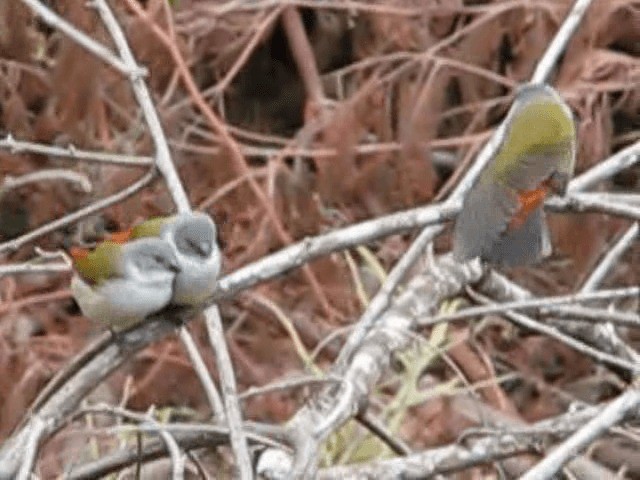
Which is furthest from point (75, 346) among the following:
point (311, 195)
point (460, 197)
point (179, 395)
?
point (460, 197)

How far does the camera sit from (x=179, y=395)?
4492 millimetres

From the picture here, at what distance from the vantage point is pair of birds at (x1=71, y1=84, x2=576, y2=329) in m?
2.12

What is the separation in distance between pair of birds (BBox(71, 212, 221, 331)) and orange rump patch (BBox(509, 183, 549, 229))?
16.0 inches

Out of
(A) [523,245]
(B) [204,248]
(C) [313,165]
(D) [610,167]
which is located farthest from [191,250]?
(C) [313,165]

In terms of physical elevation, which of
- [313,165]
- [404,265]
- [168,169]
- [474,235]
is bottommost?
[313,165]

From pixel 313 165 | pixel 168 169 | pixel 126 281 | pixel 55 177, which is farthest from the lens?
pixel 313 165

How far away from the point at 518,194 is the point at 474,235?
3.1 inches

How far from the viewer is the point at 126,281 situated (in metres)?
2.29

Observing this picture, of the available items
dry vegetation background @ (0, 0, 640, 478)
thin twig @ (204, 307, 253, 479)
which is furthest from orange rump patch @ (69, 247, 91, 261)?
dry vegetation background @ (0, 0, 640, 478)

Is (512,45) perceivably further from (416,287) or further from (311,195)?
(416,287)

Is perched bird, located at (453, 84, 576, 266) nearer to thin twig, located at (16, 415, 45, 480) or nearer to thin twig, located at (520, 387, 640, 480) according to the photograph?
thin twig, located at (520, 387, 640, 480)

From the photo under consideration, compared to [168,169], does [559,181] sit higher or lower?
lower

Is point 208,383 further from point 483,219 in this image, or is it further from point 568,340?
point 568,340

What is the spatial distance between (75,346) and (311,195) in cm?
77
